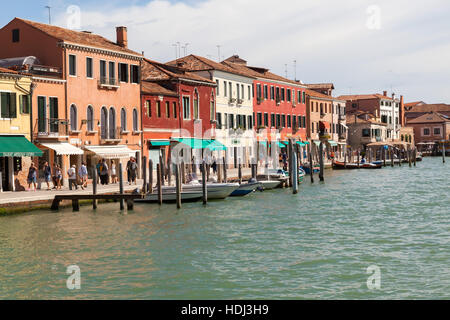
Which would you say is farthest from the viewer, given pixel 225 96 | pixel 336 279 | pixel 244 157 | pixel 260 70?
pixel 260 70

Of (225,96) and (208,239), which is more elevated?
(225,96)

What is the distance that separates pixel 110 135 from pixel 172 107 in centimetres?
753

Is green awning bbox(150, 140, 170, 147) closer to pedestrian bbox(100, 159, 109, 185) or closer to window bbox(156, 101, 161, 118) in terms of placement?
window bbox(156, 101, 161, 118)

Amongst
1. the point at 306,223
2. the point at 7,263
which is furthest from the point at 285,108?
the point at 7,263

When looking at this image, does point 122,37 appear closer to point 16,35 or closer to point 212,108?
point 16,35

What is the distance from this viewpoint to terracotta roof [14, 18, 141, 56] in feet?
124

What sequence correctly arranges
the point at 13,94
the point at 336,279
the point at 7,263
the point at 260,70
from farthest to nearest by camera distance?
the point at 260,70, the point at 13,94, the point at 7,263, the point at 336,279

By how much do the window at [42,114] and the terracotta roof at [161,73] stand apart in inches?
536

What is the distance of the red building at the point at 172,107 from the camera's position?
44.8m

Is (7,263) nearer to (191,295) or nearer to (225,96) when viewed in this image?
(191,295)

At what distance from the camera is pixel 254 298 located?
13.6 m

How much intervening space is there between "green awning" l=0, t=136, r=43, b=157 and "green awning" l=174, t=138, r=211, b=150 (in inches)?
611

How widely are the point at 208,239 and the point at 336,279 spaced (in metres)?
6.46

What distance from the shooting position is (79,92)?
1501 inches
